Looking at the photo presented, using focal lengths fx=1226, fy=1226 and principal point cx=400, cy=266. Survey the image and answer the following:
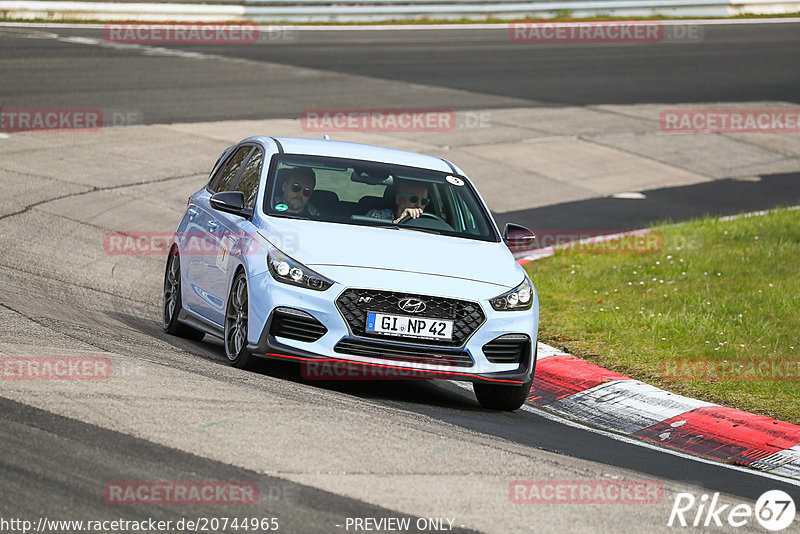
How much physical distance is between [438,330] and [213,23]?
88.2ft

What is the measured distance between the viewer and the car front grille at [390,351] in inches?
310

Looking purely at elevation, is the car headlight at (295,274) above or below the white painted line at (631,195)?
above

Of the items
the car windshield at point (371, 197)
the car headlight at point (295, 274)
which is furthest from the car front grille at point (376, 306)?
the car windshield at point (371, 197)

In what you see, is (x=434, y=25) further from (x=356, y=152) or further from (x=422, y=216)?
(x=422, y=216)

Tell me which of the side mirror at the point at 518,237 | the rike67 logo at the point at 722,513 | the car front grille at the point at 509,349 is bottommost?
the rike67 logo at the point at 722,513

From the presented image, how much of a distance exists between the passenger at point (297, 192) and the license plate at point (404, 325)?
4.46ft

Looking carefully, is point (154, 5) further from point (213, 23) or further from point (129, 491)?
point (129, 491)

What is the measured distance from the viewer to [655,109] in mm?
25562

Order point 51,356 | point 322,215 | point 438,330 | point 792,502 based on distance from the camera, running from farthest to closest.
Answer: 1. point 322,215
2. point 438,330
3. point 51,356
4. point 792,502

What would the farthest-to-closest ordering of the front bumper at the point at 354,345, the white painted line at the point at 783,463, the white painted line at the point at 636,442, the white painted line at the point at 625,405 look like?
the white painted line at the point at 625,405, the front bumper at the point at 354,345, the white painted line at the point at 783,463, the white painted line at the point at 636,442

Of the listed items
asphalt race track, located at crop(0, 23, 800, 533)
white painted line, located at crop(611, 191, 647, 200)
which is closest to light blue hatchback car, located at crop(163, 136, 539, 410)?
asphalt race track, located at crop(0, 23, 800, 533)

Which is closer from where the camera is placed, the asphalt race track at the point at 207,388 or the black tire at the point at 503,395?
the asphalt race track at the point at 207,388

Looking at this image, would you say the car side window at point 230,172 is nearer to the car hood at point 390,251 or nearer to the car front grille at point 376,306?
the car hood at point 390,251

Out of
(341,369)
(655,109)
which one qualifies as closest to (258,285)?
(341,369)
